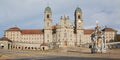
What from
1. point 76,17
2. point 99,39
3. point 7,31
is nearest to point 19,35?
point 7,31

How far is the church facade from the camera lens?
149 m

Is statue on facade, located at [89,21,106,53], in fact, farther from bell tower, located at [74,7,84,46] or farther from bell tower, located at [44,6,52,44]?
bell tower, located at [44,6,52,44]

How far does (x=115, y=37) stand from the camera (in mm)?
162500

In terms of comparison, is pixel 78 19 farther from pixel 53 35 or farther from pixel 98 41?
pixel 98 41

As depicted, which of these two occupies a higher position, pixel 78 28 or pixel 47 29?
pixel 78 28

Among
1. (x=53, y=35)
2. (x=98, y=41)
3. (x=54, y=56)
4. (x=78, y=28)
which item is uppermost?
(x=78, y=28)

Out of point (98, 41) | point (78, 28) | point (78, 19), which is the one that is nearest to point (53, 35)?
point (78, 28)

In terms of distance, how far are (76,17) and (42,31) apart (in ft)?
66.6

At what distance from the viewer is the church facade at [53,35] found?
489ft

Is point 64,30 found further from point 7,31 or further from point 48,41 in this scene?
point 7,31

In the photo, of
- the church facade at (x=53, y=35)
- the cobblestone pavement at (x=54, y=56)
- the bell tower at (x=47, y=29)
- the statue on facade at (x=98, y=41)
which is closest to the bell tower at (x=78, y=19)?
the church facade at (x=53, y=35)

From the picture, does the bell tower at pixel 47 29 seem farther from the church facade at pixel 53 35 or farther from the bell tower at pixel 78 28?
the bell tower at pixel 78 28

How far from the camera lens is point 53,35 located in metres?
153

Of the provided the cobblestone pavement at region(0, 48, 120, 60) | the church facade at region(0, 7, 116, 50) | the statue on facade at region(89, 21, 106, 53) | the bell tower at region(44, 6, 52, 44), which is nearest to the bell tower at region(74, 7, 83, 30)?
the church facade at region(0, 7, 116, 50)
